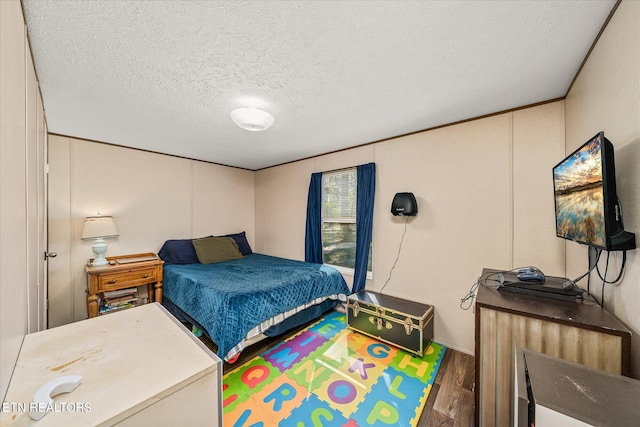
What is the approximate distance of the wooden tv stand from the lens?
0.99 meters

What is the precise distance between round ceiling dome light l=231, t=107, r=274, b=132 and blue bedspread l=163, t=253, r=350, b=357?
1.47 meters

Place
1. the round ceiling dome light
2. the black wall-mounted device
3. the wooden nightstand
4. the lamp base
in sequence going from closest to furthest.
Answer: the round ceiling dome light, the black wall-mounted device, the wooden nightstand, the lamp base

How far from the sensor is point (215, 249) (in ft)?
11.9

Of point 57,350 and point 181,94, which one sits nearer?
point 57,350

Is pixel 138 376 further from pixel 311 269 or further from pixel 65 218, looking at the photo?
pixel 65 218

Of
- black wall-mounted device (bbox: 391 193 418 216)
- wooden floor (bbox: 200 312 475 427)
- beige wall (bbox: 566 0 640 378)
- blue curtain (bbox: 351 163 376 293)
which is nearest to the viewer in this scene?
beige wall (bbox: 566 0 640 378)

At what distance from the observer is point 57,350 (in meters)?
0.90

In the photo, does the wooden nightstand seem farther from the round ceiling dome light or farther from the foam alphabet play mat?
the round ceiling dome light

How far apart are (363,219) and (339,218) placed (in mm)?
517

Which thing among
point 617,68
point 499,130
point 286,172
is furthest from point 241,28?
point 286,172

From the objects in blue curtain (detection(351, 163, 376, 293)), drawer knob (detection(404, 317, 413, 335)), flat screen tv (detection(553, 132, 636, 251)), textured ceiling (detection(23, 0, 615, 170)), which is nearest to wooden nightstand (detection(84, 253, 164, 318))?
textured ceiling (detection(23, 0, 615, 170))

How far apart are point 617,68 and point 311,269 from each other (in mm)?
2772

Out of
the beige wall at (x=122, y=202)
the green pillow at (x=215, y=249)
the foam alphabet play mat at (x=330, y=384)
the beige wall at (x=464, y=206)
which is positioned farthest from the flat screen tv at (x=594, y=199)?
the beige wall at (x=122, y=202)

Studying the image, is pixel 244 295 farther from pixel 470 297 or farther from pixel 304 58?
pixel 470 297
